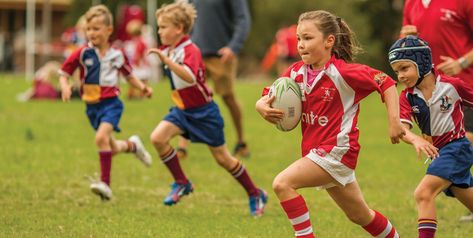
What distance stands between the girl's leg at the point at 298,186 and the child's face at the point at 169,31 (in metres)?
2.76

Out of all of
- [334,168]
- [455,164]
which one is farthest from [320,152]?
[455,164]

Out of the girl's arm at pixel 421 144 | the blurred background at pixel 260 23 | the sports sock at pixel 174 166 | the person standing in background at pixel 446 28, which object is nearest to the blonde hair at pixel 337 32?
the girl's arm at pixel 421 144

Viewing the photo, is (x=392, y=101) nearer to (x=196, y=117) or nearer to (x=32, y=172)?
(x=196, y=117)

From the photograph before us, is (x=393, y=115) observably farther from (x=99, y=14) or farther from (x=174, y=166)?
(x=99, y=14)

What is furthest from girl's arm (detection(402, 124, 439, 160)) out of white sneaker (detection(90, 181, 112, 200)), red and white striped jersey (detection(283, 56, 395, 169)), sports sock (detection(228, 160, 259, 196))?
white sneaker (detection(90, 181, 112, 200))

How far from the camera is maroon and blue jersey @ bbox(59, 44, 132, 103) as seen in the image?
8828 mm

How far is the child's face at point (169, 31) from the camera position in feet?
27.1

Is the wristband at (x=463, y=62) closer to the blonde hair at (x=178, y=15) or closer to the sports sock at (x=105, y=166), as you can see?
the blonde hair at (x=178, y=15)

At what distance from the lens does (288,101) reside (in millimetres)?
5965

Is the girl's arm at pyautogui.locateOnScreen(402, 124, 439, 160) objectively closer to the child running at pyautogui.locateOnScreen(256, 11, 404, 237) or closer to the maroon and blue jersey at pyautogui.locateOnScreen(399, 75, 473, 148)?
the child running at pyautogui.locateOnScreen(256, 11, 404, 237)

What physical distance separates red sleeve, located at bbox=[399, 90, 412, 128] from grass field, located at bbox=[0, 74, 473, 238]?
1415mm

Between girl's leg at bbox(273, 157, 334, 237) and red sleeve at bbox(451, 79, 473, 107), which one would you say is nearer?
girl's leg at bbox(273, 157, 334, 237)

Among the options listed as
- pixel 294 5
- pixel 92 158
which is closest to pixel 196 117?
pixel 92 158

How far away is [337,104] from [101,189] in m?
3.11
